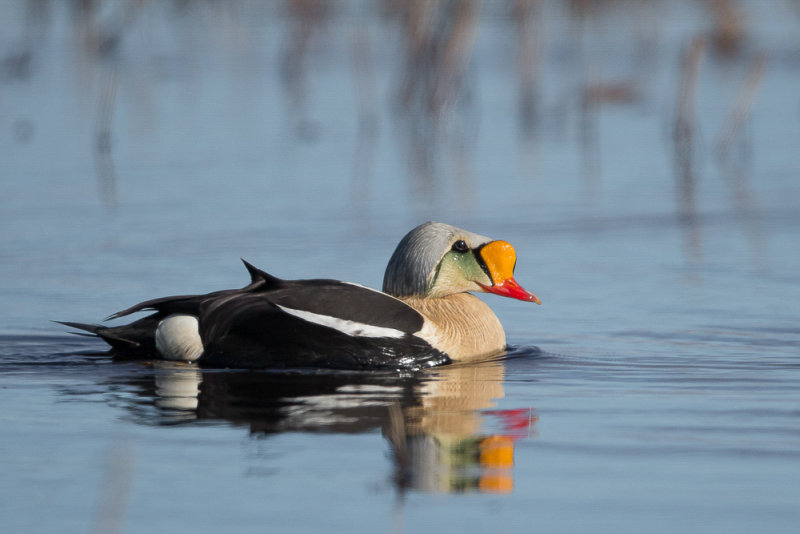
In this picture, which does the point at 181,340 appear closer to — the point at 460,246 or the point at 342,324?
the point at 342,324

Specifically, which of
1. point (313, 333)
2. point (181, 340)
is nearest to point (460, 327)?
point (313, 333)

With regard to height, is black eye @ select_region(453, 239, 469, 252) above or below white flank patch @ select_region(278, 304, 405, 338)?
above

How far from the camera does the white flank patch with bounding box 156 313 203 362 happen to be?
741 centimetres

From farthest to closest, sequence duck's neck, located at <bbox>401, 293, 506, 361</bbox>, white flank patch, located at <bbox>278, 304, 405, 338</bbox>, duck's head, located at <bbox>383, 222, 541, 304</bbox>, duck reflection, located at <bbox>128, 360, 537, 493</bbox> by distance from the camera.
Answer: duck's head, located at <bbox>383, 222, 541, 304</bbox> → duck's neck, located at <bbox>401, 293, 506, 361</bbox> → white flank patch, located at <bbox>278, 304, 405, 338</bbox> → duck reflection, located at <bbox>128, 360, 537, 493</bbox>

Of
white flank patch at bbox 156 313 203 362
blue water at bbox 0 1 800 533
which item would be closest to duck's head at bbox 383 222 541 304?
blue water at bbox 0 1 800 533

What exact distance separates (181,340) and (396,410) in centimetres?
160

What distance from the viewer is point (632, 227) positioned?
11336 millimetres

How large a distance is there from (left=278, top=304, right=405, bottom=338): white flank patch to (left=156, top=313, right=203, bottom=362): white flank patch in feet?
1.72

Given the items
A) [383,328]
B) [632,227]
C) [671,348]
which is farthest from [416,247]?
[632,227]

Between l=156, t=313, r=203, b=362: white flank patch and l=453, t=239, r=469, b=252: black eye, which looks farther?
l=453, t=239, r=469, b=252: black eye

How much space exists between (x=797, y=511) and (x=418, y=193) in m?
7.75

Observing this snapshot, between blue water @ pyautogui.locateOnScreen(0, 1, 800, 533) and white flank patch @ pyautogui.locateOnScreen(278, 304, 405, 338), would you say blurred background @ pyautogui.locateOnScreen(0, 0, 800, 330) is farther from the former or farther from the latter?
white flank patch @ pyautogui.locateOnScreen(278, 304, 405, 338)

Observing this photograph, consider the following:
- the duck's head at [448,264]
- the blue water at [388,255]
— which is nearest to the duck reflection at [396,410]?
the blue water at [388,255]

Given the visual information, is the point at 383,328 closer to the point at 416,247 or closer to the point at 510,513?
the point at 416,247
